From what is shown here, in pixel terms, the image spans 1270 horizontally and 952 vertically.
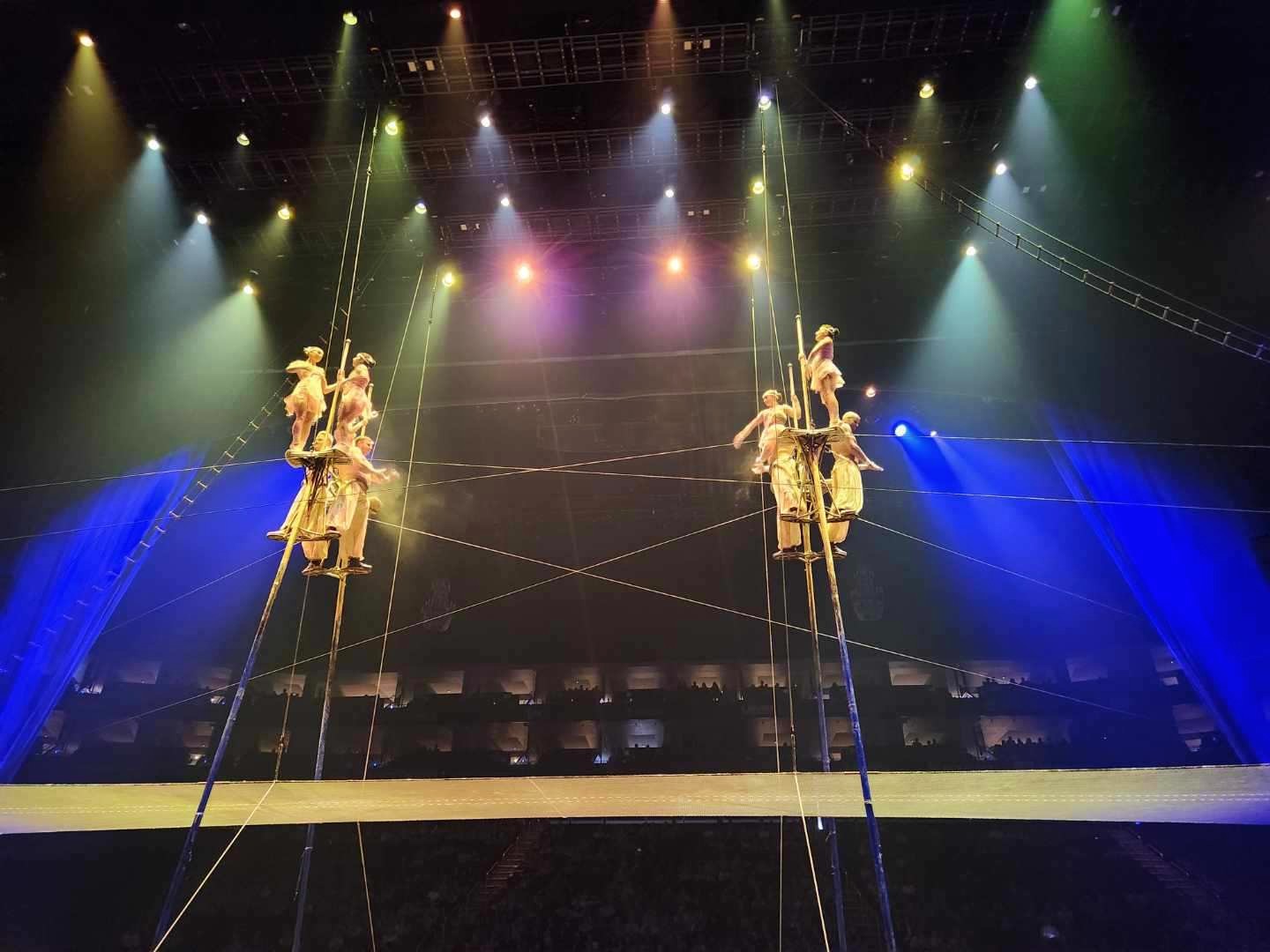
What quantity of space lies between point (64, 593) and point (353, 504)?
4047mm

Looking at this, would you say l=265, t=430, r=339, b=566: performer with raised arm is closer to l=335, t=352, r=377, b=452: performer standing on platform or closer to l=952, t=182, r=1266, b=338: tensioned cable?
l=335, t=352, r=377, b=452: performer standing on platform

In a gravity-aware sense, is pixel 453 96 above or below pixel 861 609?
above

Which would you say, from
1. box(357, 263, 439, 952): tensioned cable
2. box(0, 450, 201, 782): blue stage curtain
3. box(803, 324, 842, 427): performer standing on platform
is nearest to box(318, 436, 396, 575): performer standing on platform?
box(357, 263, 439, 952): tensioned cable

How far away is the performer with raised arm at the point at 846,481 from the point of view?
5.41 meters

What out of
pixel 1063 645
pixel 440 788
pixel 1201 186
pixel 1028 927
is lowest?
pixel 1028 927

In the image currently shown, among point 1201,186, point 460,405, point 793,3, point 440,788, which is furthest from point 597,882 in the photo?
point 1201,186

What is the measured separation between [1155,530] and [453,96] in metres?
8.39

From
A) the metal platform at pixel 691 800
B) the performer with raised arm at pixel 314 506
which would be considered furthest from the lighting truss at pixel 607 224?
the metal platform at pixel 691 800

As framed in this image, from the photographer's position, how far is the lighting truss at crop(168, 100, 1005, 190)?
6.80m

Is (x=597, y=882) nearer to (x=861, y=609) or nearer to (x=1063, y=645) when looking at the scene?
(x=861, y=609)

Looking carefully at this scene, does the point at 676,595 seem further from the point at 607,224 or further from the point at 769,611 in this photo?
the point at 607,224

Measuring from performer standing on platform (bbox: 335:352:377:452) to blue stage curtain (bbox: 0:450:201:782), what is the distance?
11.5 feet

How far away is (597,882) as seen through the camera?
19.7 ft

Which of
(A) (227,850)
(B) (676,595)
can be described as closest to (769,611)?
(B) (676,595)
